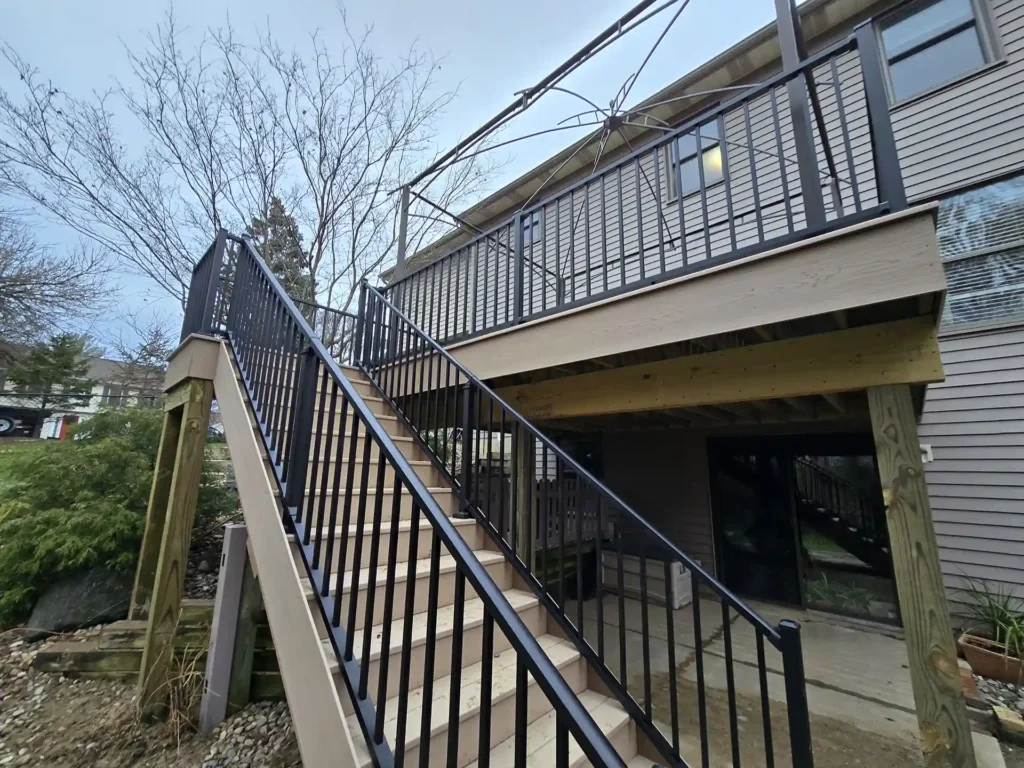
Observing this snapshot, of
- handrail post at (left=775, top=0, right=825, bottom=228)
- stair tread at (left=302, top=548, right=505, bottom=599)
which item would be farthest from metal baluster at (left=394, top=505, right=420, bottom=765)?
handrail post at (left=775, top=0, right=825, bottom=228)

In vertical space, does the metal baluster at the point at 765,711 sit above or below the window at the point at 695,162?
below

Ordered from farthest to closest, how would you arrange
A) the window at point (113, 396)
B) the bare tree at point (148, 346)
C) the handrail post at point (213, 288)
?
the window at point (113, 396) → the bare tree at point (148, 346) → the handrail post at point (213, 288)

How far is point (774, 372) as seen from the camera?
2.54 metres

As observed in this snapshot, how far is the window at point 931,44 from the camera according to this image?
178 inches

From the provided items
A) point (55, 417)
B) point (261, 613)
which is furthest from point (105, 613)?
point (55, 417)

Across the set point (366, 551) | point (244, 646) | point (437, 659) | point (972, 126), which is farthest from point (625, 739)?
point (972, 126)

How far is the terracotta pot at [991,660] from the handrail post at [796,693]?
3.31 metres

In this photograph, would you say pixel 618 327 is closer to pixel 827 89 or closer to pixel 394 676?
pixel 394 676

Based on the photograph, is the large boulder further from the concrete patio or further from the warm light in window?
the warm light in window

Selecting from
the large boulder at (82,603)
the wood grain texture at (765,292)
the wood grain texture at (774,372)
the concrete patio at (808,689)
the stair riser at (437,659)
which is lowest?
the concrete patio at (808,689)

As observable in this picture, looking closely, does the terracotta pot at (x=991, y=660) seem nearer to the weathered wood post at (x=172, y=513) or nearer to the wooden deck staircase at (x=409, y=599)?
the wooden deck staircase at (x=409, y=599)

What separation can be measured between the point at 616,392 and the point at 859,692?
2.89 meters

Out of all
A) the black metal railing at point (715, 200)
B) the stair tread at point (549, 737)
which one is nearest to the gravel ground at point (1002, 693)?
the stair tread at point (549, 737)

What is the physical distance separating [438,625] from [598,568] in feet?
2.81
